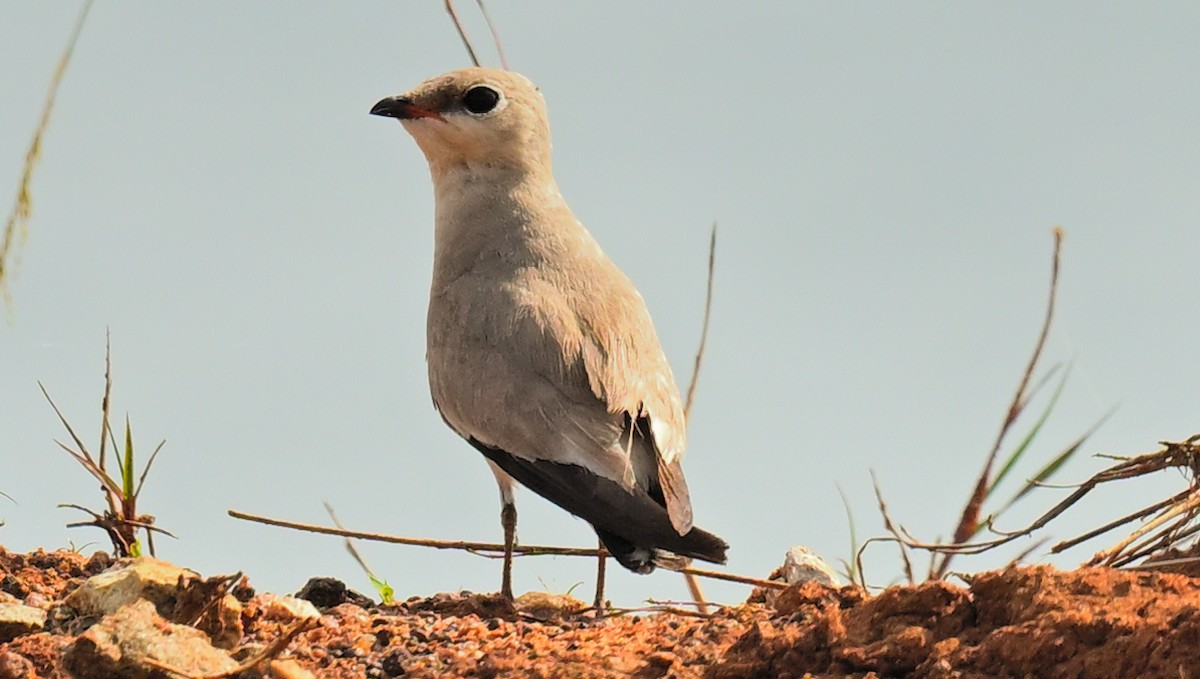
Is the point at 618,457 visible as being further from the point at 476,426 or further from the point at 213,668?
the point at 213,668

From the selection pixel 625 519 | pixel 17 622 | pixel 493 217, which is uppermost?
pixel 493 217

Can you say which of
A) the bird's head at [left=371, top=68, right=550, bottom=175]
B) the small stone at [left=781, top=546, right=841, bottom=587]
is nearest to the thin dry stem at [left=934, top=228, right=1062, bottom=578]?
the small stone at [left=781, top=546, right=841, bottom=587]

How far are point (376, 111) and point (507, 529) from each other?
5.50 feet

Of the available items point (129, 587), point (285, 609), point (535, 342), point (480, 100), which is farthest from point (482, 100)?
point (129, 587)

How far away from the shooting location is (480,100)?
5715 millimetres

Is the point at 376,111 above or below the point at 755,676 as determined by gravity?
above

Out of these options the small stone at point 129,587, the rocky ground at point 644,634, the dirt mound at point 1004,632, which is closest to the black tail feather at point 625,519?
the rocky ground at point 644,634

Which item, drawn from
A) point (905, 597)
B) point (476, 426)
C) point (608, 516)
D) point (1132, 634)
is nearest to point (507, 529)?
point (476, 426)

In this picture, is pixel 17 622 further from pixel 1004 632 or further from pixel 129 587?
pixel 1004 632

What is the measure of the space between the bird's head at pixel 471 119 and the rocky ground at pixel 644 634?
1930 millimetres

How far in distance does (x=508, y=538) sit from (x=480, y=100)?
1.67 m

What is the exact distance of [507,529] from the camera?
5.21 metres

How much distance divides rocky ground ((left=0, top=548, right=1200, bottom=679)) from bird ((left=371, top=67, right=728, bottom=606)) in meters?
0.39

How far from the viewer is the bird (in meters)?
4.68
